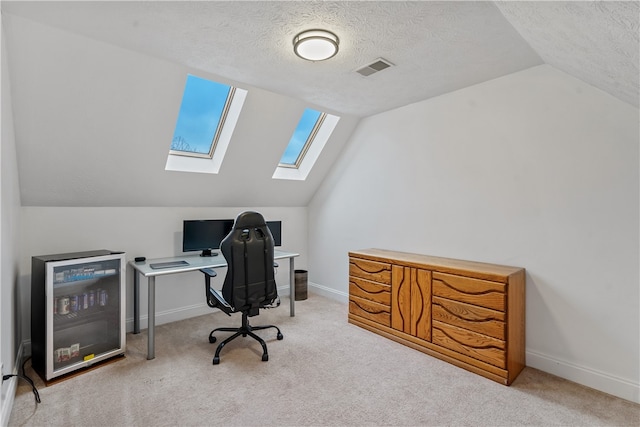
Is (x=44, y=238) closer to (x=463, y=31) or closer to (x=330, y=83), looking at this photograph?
(x=330, y=83)

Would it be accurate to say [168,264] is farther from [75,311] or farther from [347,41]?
[347,41]

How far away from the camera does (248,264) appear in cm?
285

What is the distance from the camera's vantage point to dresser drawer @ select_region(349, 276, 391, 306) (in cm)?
336

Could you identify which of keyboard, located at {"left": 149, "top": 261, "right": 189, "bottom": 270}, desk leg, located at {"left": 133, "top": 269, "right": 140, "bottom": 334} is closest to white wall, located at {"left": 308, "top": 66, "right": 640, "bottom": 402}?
keyboard, located at {"left": 149, "top": 261, "right": 189, "bottom": 270}

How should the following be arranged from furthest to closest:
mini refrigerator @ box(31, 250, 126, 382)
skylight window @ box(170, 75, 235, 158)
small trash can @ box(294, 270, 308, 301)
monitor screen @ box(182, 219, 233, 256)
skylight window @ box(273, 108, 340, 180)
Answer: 1. small trash can @ box(294, 270, 308, 301)
2. skylight window @ box(273, 108, 340, 180)
3. monitor screen @ box(182, 219, 233, 256)
4. skylight window @ box(170, 75, 235, 158)
5. mini refrigerator @ box(31, 250, 126, 382)

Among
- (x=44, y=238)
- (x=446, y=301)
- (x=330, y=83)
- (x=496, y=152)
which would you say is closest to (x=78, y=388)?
(x=44, y=238)

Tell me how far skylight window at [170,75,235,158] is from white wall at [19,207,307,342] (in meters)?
0.77

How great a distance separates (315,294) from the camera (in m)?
4.91

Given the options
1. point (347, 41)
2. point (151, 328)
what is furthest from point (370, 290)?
point (347, 41)

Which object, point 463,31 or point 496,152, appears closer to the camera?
point 463,31

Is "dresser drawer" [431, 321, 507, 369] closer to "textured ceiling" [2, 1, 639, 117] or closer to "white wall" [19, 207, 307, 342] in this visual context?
"textured ceiling" [2, 1, 639, 117]

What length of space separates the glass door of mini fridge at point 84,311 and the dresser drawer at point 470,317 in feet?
9.42

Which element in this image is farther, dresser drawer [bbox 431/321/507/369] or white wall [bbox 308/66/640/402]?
dresser drawer [bbox 431/321/507/369]

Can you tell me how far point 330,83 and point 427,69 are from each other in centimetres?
88
